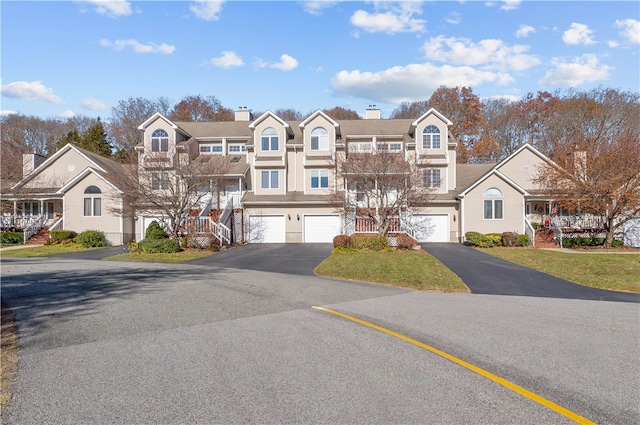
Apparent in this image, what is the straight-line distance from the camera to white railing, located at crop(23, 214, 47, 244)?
32.0 m

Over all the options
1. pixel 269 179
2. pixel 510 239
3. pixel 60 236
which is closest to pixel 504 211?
pixel 510 239

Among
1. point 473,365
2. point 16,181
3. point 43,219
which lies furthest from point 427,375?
point 16,181

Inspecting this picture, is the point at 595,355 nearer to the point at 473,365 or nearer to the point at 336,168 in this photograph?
the point at 473,365

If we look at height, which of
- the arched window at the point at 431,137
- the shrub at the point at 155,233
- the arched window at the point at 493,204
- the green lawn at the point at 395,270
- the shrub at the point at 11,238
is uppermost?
the arched window at the point at 431,137

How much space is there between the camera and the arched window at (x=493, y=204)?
30.7m

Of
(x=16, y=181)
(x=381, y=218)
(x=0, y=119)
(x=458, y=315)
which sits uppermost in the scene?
(x=0, y=119)

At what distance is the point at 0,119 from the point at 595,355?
215ft

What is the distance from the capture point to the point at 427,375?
17.5ft

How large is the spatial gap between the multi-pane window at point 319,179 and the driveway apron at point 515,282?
13.8m

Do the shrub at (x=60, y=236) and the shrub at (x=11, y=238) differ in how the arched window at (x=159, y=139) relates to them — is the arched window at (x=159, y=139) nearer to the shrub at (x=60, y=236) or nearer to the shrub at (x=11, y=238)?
the shrub at (x=60, y=236)

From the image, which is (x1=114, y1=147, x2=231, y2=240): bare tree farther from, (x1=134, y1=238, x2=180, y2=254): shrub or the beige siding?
the beige siding

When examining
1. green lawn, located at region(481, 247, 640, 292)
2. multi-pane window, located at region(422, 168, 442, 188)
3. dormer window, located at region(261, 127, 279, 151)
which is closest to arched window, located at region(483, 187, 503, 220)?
A: multi-pane window, located at region(422, 168, 442, 188)

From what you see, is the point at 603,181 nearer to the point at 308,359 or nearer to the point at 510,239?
the point at 510,239

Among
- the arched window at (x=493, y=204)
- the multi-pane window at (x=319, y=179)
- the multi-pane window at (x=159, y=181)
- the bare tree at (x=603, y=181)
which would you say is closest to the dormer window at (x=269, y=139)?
the multi-pane window at (x=319, y=179)
